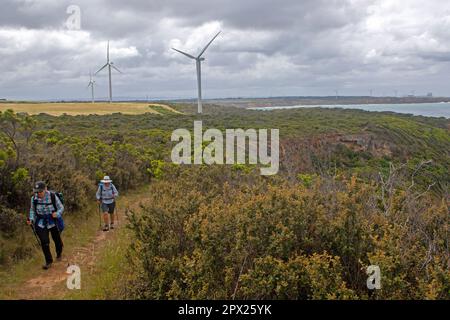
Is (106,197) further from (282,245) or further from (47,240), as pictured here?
(282,245)

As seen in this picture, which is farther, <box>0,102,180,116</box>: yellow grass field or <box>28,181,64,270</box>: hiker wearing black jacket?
<box>0,102,180,116</box>: yellow grass field

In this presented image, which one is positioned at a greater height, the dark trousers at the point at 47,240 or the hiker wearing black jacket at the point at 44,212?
the hiker wearing black jacket at the point at 44,212

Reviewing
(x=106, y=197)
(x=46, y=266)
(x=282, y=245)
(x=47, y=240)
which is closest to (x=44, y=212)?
(x=47, y=240)

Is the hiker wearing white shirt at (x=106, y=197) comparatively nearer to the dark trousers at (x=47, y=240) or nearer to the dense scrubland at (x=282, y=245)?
the dense scrubland at (x=282, y=245)

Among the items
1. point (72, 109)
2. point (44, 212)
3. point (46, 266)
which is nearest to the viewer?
point (44, 212)

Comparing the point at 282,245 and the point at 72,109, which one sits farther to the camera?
the point at 72,109

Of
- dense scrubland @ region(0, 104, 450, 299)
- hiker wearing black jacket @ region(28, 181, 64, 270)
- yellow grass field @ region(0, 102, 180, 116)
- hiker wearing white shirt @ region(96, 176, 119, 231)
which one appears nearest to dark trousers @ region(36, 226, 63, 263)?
hiker wearing black jacket @ region(28, 181, 64, 270)

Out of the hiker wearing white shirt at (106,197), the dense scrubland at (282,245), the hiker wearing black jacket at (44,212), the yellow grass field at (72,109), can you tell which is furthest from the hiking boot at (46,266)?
the yellow grass field at (72,109)

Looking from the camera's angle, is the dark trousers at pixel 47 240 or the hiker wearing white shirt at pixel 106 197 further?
the hiker wearing white shirt at pixel 106 197

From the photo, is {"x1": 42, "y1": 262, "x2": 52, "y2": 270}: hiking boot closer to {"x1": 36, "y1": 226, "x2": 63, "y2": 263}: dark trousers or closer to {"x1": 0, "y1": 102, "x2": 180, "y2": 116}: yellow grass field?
{"x1": 36, "y1": 226, "x2": 63, "y2": 263}: dark trousers

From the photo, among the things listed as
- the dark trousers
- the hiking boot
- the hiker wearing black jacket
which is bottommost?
the hiking boot
